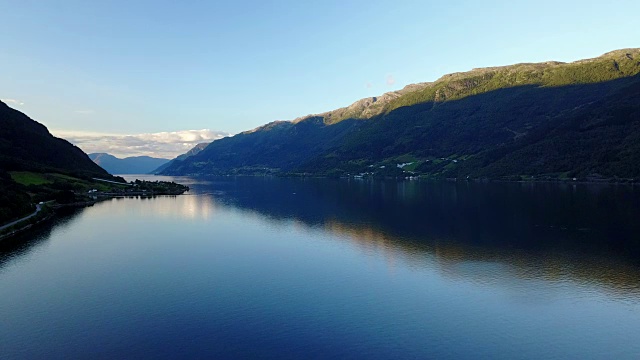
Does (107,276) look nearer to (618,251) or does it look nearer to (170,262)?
(170,262)

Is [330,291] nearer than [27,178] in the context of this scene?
Yes

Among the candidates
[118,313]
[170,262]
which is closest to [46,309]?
[118,313]

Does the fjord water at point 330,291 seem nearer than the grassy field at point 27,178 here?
Yes

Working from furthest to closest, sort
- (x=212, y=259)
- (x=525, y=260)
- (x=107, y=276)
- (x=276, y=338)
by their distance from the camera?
(x=212, y=259) < (x=525, y=260) < (x=107, y=276) < (x=276, y=338)

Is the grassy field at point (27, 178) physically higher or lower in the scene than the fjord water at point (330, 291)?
higher

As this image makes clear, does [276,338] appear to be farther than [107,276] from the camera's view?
No

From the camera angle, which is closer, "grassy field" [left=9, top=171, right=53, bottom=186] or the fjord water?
the fjord water

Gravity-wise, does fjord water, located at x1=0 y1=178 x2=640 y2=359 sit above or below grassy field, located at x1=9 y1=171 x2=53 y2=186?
below

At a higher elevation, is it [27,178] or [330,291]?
[27,178]
